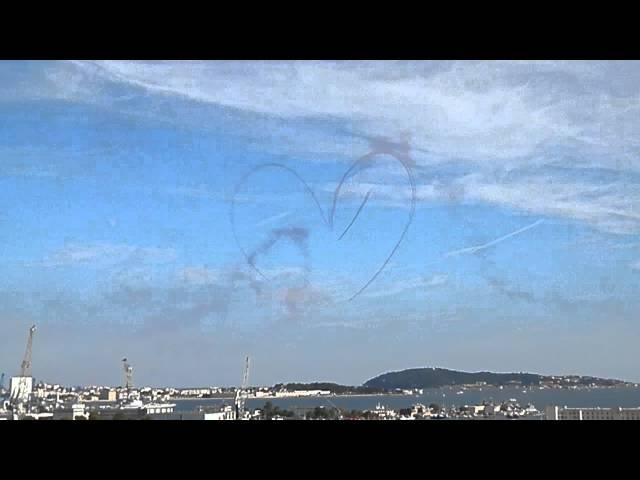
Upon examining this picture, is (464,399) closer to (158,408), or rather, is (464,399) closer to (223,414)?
(223,414)

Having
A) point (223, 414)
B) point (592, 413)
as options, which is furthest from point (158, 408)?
point (592, 413)

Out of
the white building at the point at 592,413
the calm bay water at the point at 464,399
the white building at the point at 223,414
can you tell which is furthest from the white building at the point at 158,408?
the white building at the point at 592,413

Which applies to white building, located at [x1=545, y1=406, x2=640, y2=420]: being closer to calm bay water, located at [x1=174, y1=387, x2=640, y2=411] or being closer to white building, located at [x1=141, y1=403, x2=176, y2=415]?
calm bay water, located at [x1=174, y1=387, x2=640, y2=411]

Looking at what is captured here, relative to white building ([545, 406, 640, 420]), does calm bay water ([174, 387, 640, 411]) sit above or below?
above

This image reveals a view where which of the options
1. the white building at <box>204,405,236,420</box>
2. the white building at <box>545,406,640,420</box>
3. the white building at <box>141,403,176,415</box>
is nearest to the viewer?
the white building at <box>545,406,640,420</box>

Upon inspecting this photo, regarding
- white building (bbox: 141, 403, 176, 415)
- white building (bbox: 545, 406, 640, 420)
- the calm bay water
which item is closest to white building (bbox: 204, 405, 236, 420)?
the calm bay water

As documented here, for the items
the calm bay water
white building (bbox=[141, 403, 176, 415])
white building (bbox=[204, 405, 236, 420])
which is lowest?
white building (bbox=[204, 405, 236, 420])
